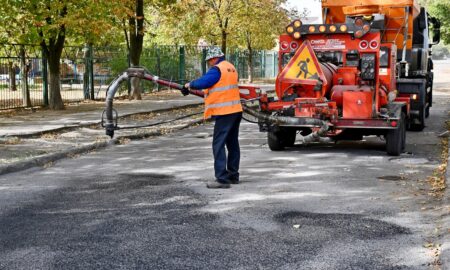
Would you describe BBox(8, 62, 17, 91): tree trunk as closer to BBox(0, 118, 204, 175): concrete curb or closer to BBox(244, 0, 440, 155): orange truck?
BBox(0, 118, 204, 175): concrete curb

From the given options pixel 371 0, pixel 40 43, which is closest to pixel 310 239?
pixel 371 0

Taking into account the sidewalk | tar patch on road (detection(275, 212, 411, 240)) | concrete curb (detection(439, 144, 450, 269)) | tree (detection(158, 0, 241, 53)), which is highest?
tree (detection(158, 0, 241, 53))

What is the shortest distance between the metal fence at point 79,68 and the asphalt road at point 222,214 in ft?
20.5

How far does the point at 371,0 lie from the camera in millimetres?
13656

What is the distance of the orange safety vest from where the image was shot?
26.4 ft

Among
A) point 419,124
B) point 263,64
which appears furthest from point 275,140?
point 263,64

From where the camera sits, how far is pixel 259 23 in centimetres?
3797

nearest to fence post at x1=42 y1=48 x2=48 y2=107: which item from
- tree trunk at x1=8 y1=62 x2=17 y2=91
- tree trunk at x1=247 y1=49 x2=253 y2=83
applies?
tree trunk at x1=8 y1=62 x2=17 y2=91

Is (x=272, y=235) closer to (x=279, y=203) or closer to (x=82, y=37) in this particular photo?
(x=279, y=203)

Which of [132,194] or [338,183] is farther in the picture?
[338,183]

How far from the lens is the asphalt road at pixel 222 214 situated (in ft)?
17.1

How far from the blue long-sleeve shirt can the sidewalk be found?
10.8ft

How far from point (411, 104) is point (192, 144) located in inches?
209

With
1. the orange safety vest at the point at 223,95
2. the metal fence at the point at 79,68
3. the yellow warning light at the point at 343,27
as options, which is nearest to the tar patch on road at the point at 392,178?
the orange safety vest at the point at 223,95
